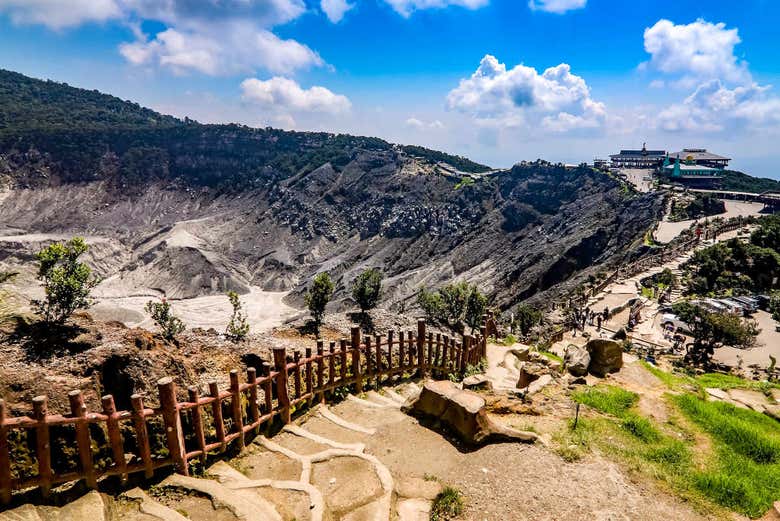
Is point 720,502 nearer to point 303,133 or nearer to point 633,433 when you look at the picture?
point 633,433

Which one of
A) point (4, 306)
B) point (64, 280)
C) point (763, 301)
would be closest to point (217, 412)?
point (4, 306)

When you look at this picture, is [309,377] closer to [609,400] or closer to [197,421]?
[197,421]

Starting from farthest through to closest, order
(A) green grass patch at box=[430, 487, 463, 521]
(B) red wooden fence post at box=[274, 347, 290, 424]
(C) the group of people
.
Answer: (C) the group of people, (B) red wooden fence post at box=[274, 347, 290, 424], (A) green grass patch at box=[430, 487, 463, 521]

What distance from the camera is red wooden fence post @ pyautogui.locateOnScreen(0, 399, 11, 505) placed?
5.45m

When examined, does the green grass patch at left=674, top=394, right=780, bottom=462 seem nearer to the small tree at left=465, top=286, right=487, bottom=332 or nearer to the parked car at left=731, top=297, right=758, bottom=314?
the small tree at left=465, top=286, right=487, bottom=332

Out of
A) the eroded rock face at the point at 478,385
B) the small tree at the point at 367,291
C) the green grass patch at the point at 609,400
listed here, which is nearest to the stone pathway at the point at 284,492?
the eroded rock face at the point at 478,385

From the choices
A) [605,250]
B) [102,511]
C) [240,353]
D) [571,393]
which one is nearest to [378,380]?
[240,353]

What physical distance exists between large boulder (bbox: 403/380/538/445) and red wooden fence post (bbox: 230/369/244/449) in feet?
12.6

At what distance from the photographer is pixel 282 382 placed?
8.73 m

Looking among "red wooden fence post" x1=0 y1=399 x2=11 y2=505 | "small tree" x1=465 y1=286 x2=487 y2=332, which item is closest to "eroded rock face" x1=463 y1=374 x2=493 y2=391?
"red wooden fence post" x1=0 y1=399 x2=11 y2=505

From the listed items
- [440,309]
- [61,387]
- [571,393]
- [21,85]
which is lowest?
[440,309]

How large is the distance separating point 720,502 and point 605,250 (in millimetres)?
57559

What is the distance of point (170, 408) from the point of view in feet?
21.5

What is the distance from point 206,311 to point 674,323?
186 ft
